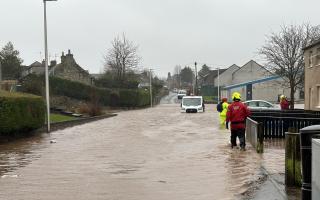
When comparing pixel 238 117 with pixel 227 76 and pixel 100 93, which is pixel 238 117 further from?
pixel 227 76

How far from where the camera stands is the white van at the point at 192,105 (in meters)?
51.9

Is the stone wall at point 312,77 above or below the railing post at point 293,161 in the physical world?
above

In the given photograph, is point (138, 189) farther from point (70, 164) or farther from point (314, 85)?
point (314, 85)

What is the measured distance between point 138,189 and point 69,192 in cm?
126

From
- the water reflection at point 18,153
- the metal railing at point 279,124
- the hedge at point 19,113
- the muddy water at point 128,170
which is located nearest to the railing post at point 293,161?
the muddy water at point 128,170

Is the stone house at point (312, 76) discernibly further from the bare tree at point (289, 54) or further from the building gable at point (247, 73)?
the building gable at point (247, 73)

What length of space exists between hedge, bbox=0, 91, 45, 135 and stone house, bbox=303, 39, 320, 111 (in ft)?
63.3

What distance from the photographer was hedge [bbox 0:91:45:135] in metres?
18.7

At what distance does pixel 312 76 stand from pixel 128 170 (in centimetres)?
2637

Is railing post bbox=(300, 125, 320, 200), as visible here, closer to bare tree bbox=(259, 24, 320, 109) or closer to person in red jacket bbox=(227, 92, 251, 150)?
person in red jacket bbox=(227, 92, 251, 150)

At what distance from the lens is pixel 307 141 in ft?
22.4

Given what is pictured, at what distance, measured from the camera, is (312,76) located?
3512 centimetres

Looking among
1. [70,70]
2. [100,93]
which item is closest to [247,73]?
[70,70]

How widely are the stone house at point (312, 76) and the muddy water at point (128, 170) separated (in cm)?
1796
